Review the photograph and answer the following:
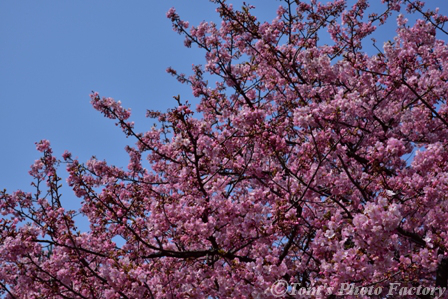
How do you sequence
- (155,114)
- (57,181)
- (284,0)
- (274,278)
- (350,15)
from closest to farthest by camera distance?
(274,278)
(57,181)
(284,0)
(350,15)
(155,114)

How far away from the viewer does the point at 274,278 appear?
6031 mm

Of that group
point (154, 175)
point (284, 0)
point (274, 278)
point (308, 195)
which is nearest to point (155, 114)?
point (154, 175)

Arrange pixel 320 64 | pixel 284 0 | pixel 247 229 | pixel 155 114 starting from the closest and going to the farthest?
pixel 247 229, pixel 320 64, pixel 284 0, pixel 155 114

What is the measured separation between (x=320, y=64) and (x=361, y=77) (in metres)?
1.01

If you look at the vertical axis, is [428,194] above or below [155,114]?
below

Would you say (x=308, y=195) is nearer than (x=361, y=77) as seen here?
Yes

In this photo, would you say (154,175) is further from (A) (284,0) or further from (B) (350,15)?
(B) (350,15)

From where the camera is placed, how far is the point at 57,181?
7.24 m

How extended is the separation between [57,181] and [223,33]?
801cm

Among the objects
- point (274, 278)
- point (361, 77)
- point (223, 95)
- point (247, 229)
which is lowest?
point (274, 278)

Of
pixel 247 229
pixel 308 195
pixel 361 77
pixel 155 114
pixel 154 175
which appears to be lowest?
pixel 247 229

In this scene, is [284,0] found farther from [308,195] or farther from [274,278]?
[274,278]

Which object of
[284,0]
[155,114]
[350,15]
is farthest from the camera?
[155,114]

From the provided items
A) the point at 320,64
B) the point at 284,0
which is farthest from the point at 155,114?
the point at 320,64
